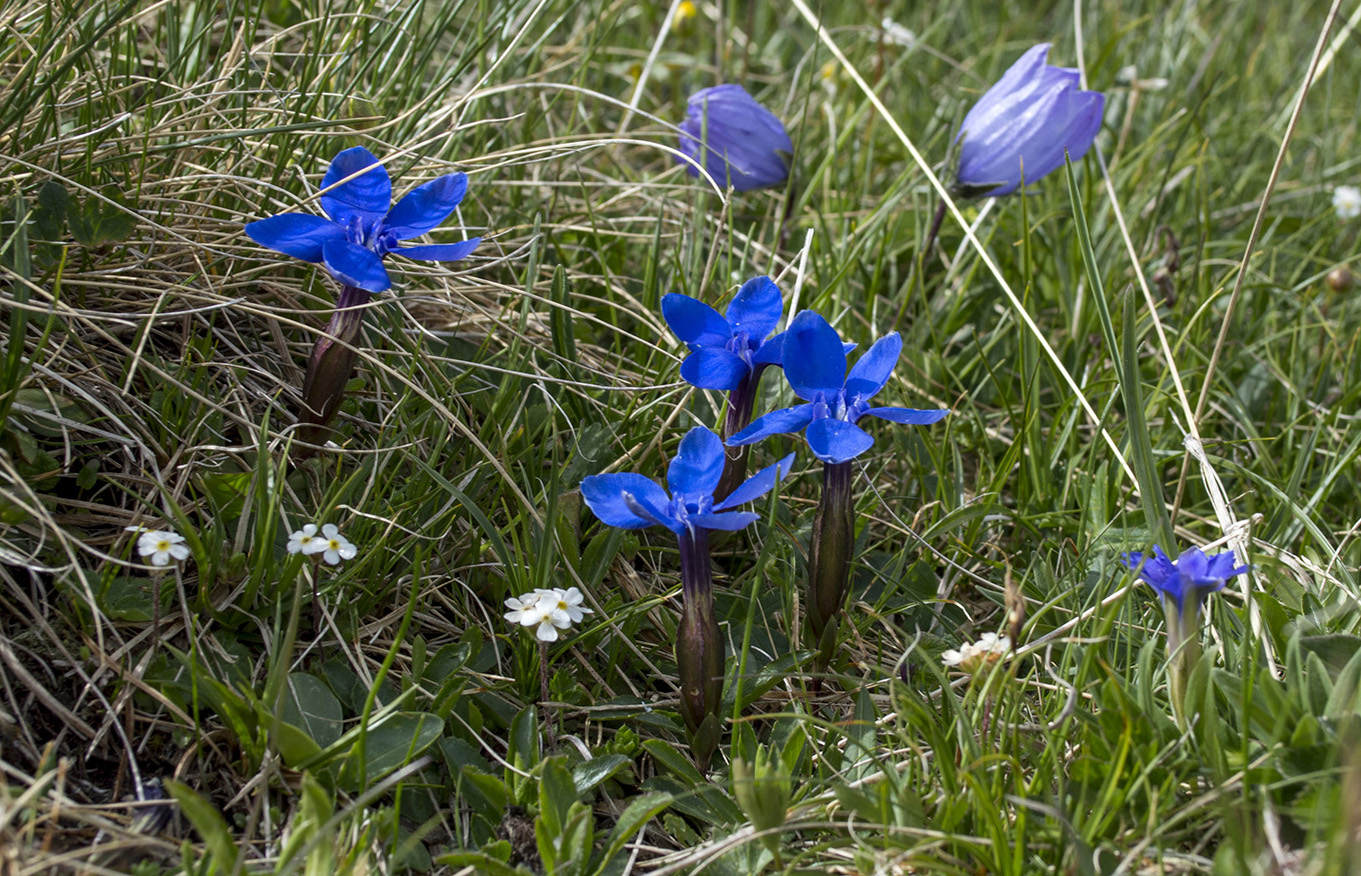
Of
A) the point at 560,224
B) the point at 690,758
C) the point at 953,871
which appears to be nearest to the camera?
the point at 953,871

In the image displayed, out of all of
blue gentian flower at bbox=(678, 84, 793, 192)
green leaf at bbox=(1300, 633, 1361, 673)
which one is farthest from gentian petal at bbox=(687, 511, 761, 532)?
blue gentian flower at bbox=(678, 84, 793, 192)

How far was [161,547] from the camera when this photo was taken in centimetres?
150

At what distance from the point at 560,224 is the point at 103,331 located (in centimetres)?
107

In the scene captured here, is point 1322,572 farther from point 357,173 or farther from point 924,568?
point 357,173

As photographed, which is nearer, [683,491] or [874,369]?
[683,491]

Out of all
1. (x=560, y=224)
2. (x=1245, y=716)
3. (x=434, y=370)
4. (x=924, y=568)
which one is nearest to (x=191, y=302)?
(x=434, y=370)

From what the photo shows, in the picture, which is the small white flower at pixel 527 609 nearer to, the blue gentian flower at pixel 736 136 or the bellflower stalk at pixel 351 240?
the bellflower stalk at pixel 351 240

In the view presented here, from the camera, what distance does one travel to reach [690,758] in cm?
164

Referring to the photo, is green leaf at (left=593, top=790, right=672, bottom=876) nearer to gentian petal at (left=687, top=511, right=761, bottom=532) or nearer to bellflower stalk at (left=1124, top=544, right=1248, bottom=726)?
gentian petal at (left=687, top=511, right=761, bottom=532)

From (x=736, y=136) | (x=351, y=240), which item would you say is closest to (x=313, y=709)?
(x=351, y=240)

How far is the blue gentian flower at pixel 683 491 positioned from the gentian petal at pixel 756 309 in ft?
0.86

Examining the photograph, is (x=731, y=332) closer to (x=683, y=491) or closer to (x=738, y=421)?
(x=738, y=421)

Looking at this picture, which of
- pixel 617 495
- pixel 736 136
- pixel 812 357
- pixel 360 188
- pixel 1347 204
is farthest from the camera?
pixel 1347 204

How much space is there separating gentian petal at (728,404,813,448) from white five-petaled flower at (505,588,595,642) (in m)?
0.33
